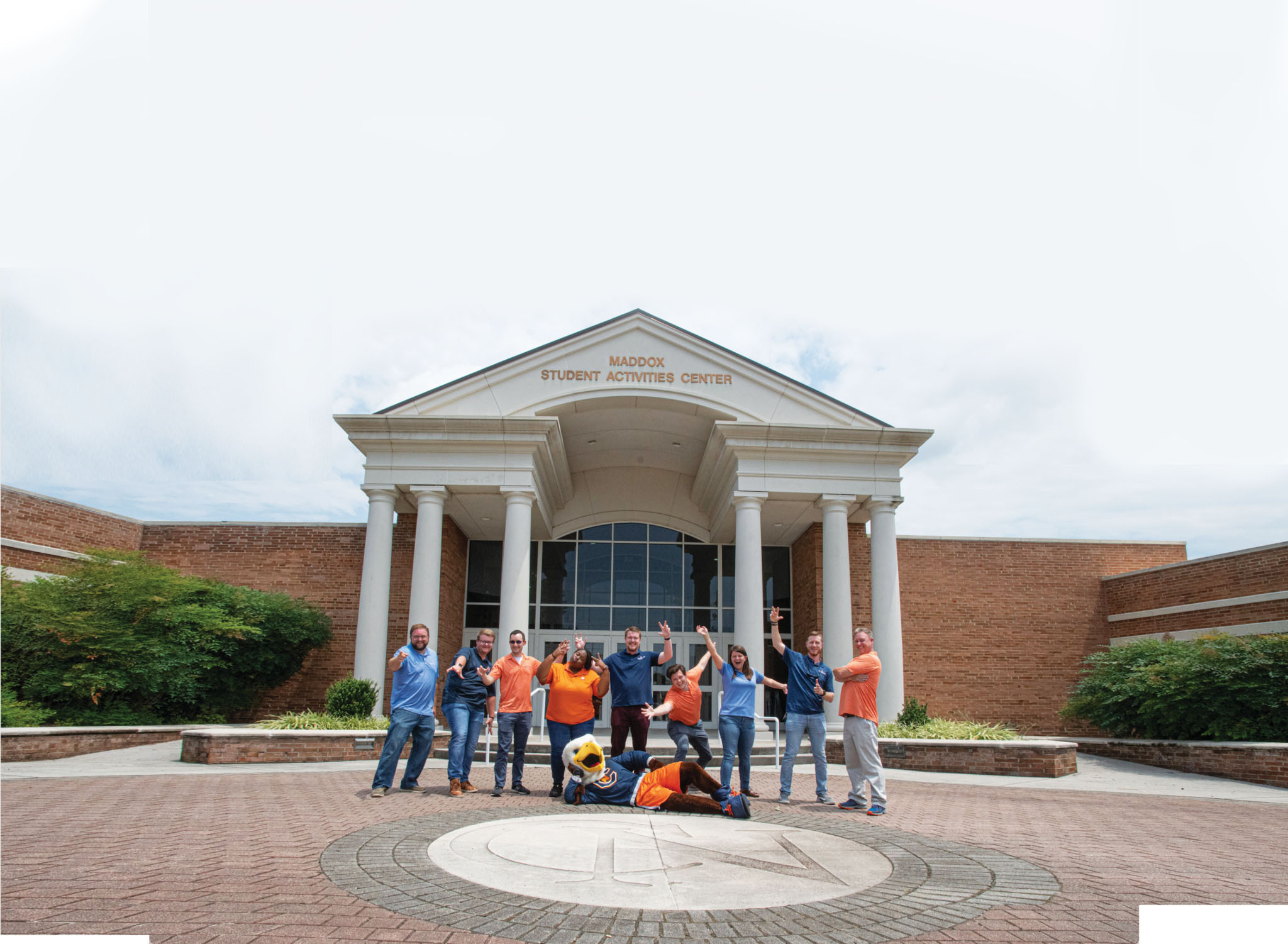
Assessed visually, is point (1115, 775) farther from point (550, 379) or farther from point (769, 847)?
point (550, 379)

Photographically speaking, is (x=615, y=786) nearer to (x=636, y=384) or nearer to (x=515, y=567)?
(x=515, y=567)

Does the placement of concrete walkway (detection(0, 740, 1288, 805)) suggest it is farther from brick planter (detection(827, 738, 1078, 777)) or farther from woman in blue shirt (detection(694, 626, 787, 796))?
woman in blue shirt (detection(694, 626, 787, 796))

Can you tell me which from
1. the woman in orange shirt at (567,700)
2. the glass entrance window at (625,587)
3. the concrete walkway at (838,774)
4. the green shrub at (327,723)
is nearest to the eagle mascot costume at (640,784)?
the woman in orange shirt at (567,700)

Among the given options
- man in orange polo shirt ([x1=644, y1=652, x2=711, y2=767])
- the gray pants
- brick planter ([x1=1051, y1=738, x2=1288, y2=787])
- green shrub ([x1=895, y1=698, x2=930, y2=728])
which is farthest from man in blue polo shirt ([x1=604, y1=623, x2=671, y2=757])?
brick planter ([x1=1051, y1=738, x2=1288, y2=787])

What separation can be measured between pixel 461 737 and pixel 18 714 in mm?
9912

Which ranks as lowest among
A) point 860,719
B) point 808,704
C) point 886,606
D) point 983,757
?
point 983,757

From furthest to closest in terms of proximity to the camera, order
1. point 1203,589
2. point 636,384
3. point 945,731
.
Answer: point 1203,589 → point 636,384 → point 945,731

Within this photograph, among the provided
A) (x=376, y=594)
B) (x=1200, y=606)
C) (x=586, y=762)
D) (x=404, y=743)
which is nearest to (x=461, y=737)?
(x=404, y=743)

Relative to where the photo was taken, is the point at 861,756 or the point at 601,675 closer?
the point at 861,756

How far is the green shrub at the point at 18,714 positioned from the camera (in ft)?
43.8

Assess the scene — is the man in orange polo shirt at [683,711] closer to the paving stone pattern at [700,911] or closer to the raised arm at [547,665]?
the raised arm at [547,665]

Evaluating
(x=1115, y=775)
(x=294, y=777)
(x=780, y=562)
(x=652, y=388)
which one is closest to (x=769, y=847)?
(x=294, y=777)

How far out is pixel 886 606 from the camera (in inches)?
631

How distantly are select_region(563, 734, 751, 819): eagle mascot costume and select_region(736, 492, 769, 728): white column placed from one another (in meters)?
7.40
